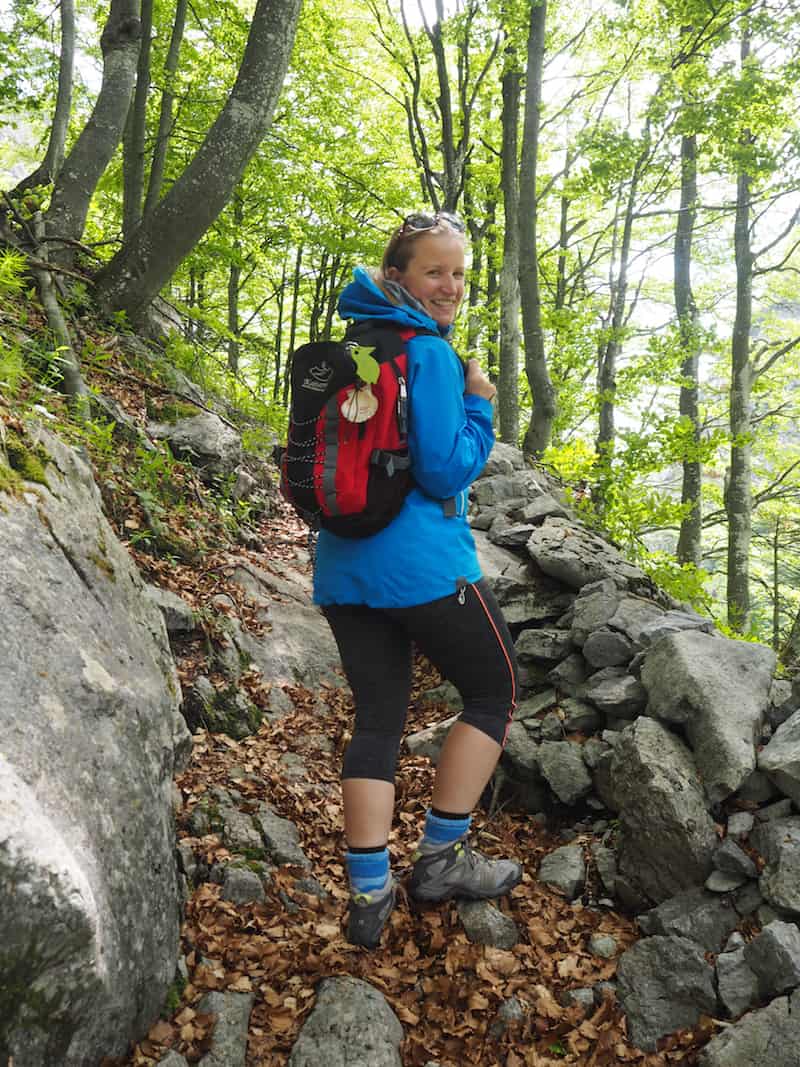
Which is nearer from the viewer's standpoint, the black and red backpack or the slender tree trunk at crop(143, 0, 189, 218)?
the black and red backpack

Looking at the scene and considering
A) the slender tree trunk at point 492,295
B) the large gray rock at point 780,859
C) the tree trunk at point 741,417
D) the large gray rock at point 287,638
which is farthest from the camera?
the slender tree trunk at point 492,295

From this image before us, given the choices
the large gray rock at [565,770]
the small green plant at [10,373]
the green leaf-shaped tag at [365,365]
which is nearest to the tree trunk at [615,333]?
the large gray rock at [565,770]

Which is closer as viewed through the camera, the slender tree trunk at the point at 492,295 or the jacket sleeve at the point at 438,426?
the jacket sleeve at the point at 438,426

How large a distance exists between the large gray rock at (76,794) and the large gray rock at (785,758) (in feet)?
8.03

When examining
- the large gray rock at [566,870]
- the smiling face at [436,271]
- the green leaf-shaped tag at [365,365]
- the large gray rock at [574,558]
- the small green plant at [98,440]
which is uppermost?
the smiling face at [436,271]

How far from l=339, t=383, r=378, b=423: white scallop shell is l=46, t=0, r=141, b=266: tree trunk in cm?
619

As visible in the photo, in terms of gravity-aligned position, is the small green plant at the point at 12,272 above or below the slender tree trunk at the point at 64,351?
above

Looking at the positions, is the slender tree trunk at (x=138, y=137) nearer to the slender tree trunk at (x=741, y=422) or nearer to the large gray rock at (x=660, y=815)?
the large gray rock at (x=660, y=815)

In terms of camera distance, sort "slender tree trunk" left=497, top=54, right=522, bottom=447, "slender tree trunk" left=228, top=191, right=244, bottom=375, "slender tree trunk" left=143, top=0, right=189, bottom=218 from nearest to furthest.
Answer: "slender tree trunk" left=497, top=54, right=522, bottom=447, "slender tree trunk" left=143, top=0, right=189, bottom=218, "slender tree trunk" left=228, top=191, right=244, bottom=375

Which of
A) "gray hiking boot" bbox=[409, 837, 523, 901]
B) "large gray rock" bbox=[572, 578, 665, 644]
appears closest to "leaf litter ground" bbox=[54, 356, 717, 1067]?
"gray hiking boot" bbox=[409, 837, 523, 901]

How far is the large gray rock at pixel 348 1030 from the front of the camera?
2248 mm

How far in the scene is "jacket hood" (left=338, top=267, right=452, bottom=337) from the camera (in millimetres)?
2484

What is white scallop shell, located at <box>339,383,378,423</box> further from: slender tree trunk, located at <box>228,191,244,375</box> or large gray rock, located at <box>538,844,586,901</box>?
slender tree trunk, located at <box>228,191,244,375</box>

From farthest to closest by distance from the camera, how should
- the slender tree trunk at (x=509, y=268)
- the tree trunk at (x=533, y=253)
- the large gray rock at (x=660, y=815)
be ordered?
the slender tree trunk at (x=509, y=268) < the tree trunk at (x=533, y=253) < the large gray rock at (x=660, y=815)
